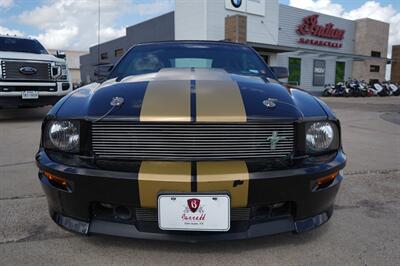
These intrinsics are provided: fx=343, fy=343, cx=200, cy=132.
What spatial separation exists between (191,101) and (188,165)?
1.17 feet

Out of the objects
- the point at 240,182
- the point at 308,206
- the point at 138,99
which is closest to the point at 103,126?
the point at 138,99

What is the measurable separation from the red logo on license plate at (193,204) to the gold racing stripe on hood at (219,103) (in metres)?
0.40

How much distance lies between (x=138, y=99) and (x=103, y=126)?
A: 246 millimetres

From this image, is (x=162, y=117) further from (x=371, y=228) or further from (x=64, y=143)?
(x=371, y=228)

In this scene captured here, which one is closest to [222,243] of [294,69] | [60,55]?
[60,55]

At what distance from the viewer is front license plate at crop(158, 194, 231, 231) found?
1686 millimetres

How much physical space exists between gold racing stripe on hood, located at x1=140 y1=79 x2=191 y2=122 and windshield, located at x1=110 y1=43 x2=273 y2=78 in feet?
3.46

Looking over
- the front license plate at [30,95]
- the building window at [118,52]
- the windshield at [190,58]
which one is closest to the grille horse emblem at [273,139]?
the windshield at [190,58]

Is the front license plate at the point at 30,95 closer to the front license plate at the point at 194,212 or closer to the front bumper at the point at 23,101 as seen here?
the front bumper at the point at 23,101

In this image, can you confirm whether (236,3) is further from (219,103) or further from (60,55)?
(219,103)

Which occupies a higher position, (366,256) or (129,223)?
(129,223)

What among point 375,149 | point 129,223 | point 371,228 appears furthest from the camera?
point 375,149

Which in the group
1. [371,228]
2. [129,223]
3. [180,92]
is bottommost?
[371,228]

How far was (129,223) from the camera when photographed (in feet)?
5.88
